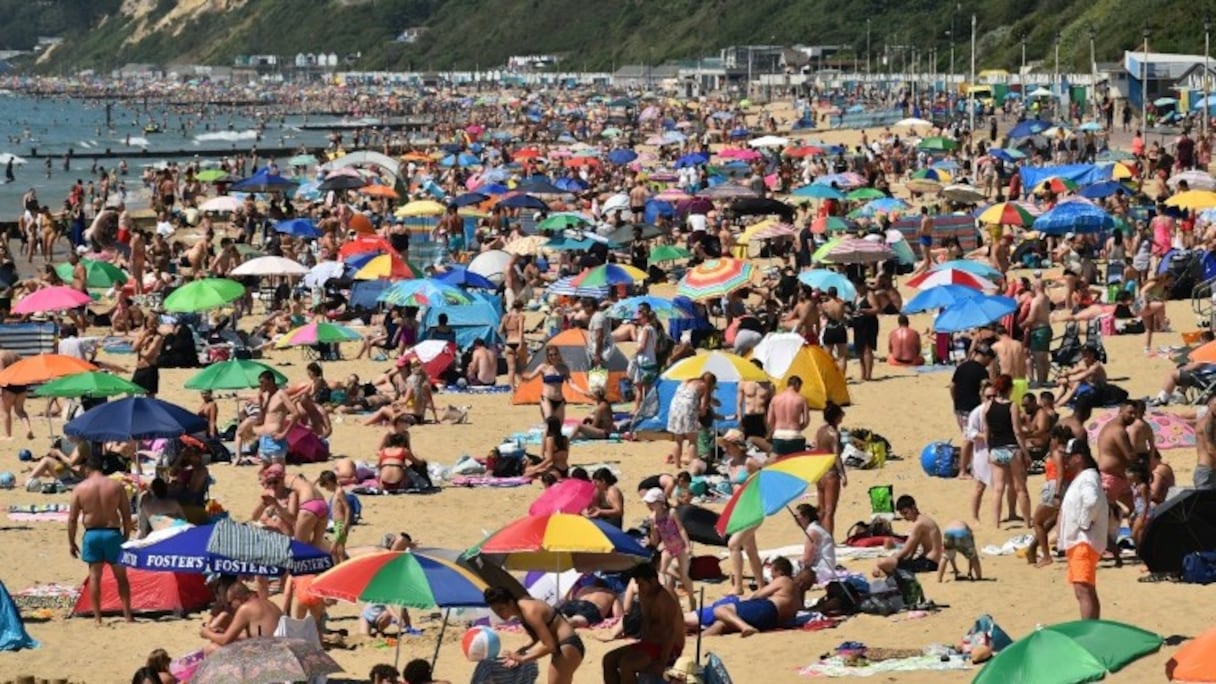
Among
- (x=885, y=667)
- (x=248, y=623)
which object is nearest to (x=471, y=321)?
(x=248, y=623)

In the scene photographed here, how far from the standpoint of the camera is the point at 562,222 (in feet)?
93.2

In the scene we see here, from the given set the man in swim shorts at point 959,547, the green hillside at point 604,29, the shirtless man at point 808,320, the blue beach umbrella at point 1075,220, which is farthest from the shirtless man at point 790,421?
the green hillside at point 604,29

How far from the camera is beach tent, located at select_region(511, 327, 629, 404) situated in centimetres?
1850

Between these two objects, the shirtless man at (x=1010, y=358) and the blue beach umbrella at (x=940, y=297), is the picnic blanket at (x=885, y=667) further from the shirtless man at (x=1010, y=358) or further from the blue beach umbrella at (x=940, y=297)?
the blue beach umbrella at (x=940, y=297)

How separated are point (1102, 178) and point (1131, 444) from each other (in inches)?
721

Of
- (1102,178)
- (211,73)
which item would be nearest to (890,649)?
(1102,178)

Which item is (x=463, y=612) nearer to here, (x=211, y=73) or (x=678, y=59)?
(x=678, y=59)

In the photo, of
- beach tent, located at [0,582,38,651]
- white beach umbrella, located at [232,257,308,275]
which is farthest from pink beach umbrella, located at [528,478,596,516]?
white beach umbrella, located at [232,257,308,275]

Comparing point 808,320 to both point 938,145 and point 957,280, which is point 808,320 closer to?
point 957,280

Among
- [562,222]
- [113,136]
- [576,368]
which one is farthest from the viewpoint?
[113,136]

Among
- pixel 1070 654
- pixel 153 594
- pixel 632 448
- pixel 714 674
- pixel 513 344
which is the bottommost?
pixel 632 448

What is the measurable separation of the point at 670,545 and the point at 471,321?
9.33 metres

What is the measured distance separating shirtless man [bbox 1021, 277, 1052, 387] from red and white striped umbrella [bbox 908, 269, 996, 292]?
1.27 m

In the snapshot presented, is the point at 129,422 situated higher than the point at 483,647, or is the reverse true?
the point at 129,422
